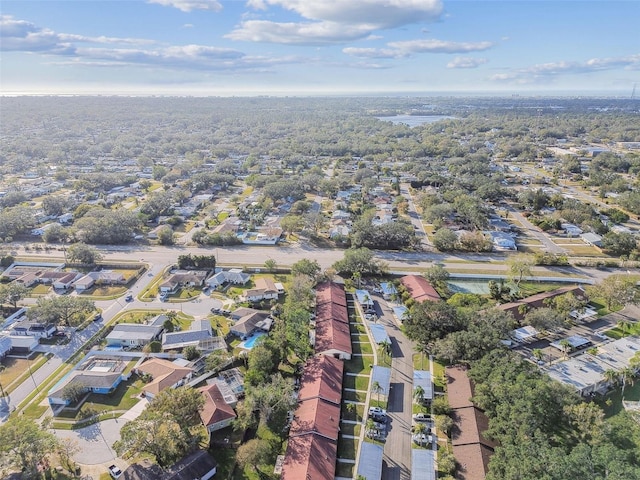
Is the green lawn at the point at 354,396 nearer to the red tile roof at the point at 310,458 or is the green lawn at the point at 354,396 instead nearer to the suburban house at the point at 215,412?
the red tile roof at the point at 310,458

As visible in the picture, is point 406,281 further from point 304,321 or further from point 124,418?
point 124,418

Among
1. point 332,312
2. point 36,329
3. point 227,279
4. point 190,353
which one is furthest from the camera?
point 227,279

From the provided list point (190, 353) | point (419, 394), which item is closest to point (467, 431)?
point (419, 394)

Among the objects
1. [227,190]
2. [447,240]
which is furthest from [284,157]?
[447,240]

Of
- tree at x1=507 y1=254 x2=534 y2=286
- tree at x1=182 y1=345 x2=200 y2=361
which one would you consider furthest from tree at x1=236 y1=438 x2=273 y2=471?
tree at x1=507 y1=254 x2=534 y2=286

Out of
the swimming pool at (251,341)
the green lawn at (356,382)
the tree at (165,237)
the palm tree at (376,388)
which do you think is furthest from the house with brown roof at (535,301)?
the tree at (165,237)

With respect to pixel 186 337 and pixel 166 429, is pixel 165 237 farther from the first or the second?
pixel 166 429

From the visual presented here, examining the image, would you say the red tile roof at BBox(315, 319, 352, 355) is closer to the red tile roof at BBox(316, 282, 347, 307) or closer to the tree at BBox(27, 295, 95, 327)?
the red tile roof at BBox(316, 282, 347, 307)

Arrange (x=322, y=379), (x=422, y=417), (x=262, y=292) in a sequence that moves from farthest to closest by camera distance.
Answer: (x=262, y=292) → (x=322, y=379) → (x=422, y=417)
